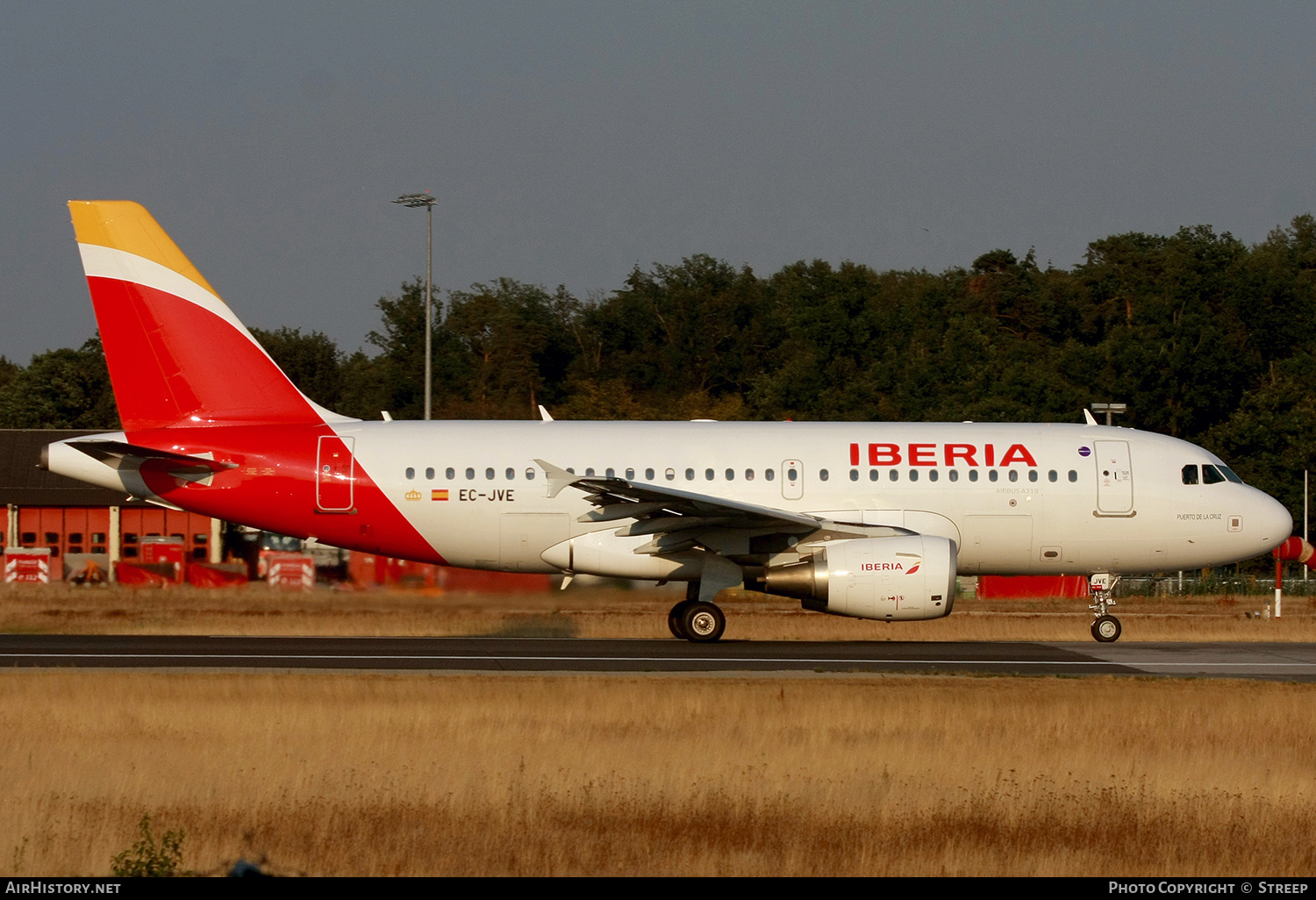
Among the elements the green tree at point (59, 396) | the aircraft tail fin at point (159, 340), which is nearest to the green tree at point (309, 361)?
the green tree at point (59, 396)

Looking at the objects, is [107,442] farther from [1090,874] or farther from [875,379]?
[875,379]

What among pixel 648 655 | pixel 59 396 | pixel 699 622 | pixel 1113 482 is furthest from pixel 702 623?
pixel 59 396

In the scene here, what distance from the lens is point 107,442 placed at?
834 inches

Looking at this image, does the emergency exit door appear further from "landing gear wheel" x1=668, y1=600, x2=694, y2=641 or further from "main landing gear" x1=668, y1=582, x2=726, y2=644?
"main landing gear" x1=668, y1=582, x2=726, y2=644

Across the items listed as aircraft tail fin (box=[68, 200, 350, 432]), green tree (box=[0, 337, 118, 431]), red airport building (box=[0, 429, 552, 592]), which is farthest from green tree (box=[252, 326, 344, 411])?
aircraft tail fin (box=[68, 200, 350, 432])

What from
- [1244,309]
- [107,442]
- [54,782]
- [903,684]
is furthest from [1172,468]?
[1244,309]

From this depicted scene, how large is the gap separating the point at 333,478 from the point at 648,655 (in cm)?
563

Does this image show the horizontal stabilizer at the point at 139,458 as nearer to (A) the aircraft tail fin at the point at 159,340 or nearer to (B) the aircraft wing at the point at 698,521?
(A) the aircraft tail fin at the point at 159,340

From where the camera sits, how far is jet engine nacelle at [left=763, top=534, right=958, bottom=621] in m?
20.1

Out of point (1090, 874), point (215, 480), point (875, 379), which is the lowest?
point (1090, 874)

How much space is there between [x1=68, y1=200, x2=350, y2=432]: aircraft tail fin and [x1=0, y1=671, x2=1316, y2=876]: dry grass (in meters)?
6.80

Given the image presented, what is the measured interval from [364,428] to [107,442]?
3.72 m

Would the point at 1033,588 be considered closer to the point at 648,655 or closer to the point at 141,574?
the point at 648,655

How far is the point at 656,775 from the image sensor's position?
11391 mm
